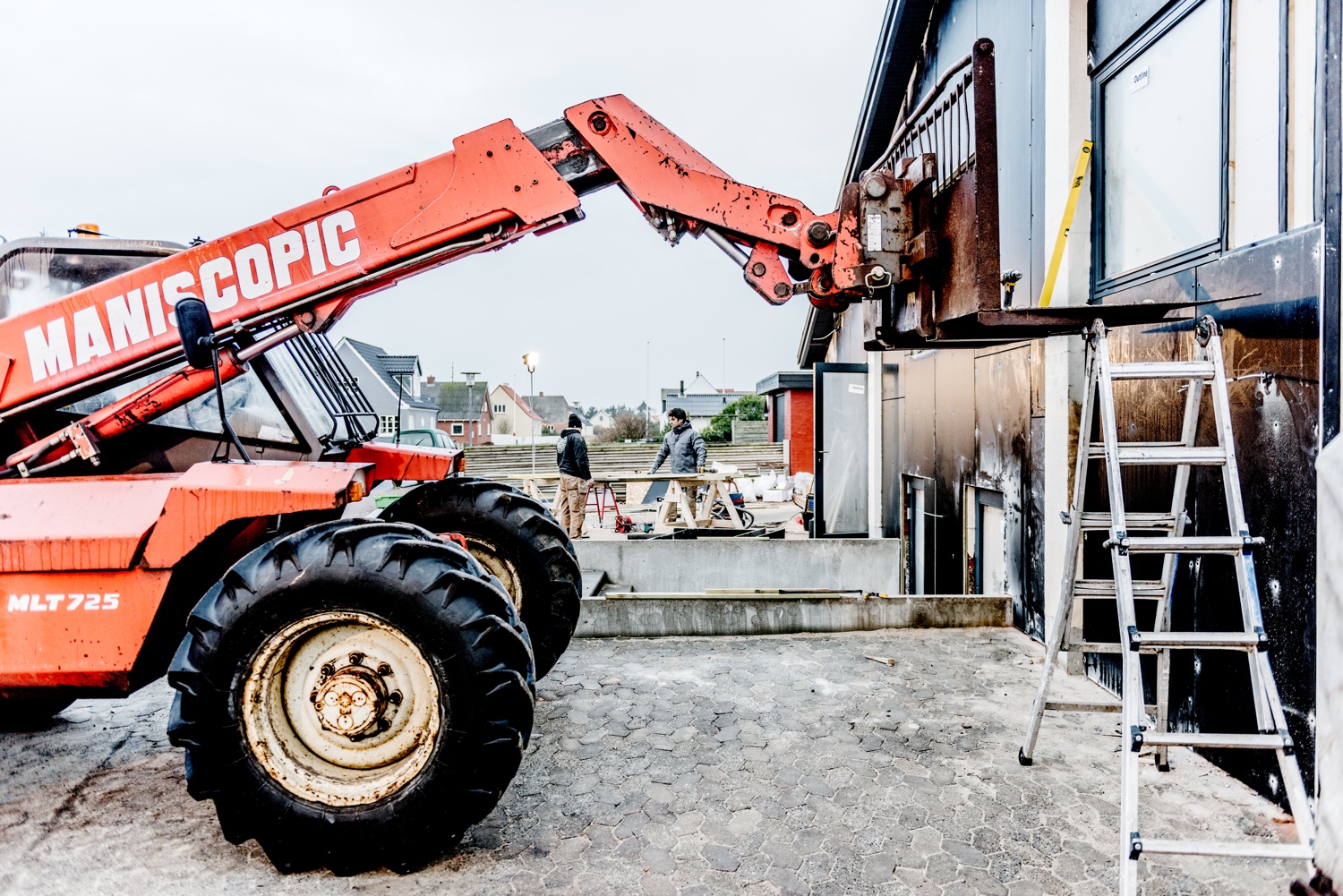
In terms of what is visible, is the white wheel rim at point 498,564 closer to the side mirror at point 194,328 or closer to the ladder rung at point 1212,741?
the side mirror at point 194,328

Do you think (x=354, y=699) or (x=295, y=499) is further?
(x=295, y=499)

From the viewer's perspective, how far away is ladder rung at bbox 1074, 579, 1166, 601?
3.49 meters

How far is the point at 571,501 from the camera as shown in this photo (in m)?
11.7

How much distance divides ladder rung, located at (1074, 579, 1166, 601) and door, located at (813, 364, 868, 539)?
7.36 metres

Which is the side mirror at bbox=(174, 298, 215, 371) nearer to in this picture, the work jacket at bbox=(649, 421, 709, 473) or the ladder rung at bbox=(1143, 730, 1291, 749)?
the ladder rung at bbox=(1143, 730, 1291, 749)

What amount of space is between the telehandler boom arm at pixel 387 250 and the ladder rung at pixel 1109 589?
1.72m

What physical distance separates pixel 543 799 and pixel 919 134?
372 centimetres

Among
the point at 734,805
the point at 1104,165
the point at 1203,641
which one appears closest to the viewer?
the point at 1203,641

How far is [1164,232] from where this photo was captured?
14.1 ft

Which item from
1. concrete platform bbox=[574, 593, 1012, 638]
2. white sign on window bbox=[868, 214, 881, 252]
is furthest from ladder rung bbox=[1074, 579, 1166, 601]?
concrete platform bbox=[574, 593, 1012, 638]

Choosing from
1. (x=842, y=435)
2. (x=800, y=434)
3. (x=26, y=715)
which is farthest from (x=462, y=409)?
(x=26, y=715)

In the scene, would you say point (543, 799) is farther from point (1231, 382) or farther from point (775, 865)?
point (1231, 382)

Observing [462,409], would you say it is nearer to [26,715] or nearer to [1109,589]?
[26,715]

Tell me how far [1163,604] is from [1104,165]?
3.00 metres
